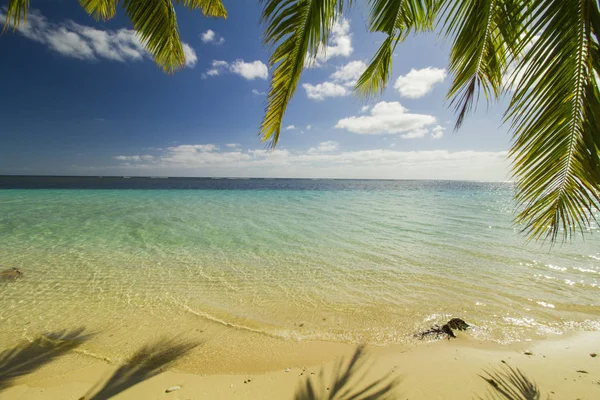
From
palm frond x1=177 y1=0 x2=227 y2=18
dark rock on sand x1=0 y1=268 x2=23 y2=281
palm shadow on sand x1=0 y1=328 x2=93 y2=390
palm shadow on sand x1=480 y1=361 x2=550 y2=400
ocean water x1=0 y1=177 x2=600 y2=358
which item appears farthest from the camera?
dark rock on sand x1=0 y1=268 x2=23 y2=281

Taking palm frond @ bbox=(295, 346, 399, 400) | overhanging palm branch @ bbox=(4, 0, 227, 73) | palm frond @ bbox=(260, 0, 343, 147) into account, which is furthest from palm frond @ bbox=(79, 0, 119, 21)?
palm frond @ bbox=(295, 346, 399, 400)

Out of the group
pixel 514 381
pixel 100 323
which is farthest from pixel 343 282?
pixel 100 323

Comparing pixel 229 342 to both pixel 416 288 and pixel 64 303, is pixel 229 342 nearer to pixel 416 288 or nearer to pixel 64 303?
pixel 64 303

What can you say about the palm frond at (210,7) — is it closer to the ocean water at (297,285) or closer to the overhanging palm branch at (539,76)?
the overhanging palm branch at (539,76)

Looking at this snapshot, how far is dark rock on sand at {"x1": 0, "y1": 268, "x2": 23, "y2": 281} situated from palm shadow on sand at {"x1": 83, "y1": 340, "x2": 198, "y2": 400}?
14.1 ft

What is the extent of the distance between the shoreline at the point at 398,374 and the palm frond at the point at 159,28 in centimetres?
453

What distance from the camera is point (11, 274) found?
5348 millimetres

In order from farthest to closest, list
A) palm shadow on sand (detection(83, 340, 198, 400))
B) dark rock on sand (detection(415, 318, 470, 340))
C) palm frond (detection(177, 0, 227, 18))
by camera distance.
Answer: palm frond (detection(177, 0, 227, 18)), dark rock on sand (detection(415, 318, 470, 340)), palm shadow on sand (detection(83, 340, 198, 400))

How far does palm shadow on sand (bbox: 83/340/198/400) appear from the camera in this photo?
8.38 feet

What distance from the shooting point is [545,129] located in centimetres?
178

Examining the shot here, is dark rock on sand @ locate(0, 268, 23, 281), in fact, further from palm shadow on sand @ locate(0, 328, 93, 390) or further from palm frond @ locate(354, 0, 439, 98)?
palm frond @ locate(354, 0, 439, 98)

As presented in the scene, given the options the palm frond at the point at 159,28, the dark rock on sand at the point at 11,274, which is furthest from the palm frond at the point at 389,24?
the dark rock on sand at the point at 11,274

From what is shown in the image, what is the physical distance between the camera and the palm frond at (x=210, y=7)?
15.0 feet

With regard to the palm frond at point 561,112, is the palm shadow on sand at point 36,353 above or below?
below
